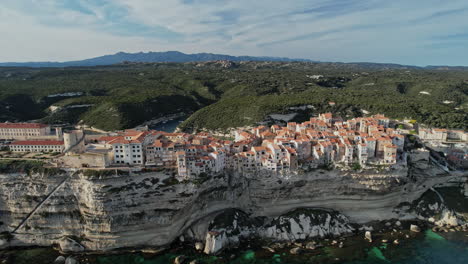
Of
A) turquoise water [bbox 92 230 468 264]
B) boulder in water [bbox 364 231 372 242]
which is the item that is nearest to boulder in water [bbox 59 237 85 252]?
turquoise water [bbox 92 230 468 264]

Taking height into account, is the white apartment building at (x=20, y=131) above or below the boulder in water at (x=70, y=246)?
above

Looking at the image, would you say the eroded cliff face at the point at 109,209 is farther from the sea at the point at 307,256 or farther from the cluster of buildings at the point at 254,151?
the cluster of buildings at the point at 254,151

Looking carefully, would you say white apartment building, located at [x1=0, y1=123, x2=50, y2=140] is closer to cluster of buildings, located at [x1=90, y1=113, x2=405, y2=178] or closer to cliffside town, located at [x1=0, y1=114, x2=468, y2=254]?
cliffside town, located at [x1=0, y1=114, x2=468, y2=254]

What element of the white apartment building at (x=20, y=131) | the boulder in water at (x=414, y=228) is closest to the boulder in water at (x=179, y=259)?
the boulder in water at (x=414, y=228)

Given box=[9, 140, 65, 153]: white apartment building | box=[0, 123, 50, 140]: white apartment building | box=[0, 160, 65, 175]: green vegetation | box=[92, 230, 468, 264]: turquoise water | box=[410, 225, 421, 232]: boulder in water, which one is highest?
box=[0, 123, 50, 140]: white apartment building

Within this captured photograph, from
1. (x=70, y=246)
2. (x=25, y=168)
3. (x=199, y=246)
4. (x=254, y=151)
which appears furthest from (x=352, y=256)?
(x=25, y=168)

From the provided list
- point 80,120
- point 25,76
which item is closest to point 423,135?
point 80,120
